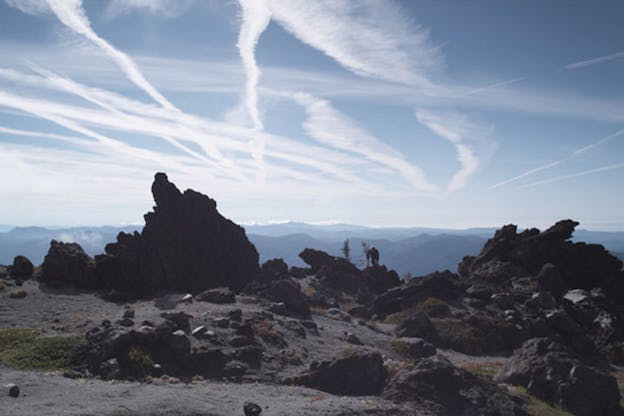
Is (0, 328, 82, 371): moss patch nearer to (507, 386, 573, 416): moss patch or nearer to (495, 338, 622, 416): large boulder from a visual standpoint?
(507, 386, 573, 416): moss patch

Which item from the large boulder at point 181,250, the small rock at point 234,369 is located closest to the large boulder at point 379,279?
the large boulder at point 181,250

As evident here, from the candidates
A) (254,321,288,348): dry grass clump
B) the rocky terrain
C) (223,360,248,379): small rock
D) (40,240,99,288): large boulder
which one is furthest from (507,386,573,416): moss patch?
(40,240,99,288): large boulder

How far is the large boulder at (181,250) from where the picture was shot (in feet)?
176

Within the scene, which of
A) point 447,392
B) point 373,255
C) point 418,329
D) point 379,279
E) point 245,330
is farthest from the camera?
point 373,255

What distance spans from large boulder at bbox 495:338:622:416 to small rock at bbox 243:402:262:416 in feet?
59.4

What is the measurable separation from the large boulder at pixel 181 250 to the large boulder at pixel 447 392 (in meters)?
37.6

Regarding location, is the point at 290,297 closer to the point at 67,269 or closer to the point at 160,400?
the point at 67,269

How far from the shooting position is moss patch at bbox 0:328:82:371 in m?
25.6

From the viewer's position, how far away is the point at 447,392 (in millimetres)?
23500

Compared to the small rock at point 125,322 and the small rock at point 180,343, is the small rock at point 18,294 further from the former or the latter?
the small rock at point 180,343

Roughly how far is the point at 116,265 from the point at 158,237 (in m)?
8.33

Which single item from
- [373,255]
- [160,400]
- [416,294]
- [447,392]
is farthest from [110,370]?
[373,255]

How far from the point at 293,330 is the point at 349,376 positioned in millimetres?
11769

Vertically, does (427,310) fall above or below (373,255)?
below
